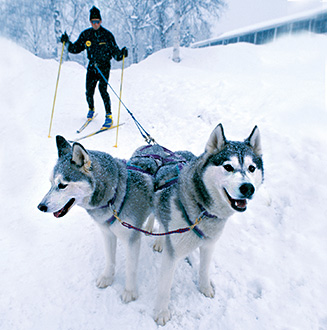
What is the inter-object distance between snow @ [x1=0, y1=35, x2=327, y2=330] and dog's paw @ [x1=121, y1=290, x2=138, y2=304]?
0.05m

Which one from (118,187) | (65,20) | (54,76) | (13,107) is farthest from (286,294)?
(65,20)

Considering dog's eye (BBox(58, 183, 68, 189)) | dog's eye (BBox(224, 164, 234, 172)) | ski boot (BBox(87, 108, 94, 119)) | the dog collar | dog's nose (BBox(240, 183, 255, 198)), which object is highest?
dog's eye (BBox(224, 164, 234, 172))

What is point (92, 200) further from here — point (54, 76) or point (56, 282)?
point (54, 76)

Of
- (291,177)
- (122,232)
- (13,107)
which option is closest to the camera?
(122,232)

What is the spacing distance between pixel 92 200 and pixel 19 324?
113cm

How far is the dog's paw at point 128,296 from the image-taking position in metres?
1.88

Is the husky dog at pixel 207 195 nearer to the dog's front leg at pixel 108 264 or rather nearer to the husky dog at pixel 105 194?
the husky dog at pixel 105 194

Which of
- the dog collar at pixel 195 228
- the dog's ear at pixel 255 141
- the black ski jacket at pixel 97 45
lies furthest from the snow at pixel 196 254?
the black ski jacket at pixel 97 45

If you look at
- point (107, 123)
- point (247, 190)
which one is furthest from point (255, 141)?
point (107, 123)

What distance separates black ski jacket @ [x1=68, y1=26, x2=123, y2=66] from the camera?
488cm

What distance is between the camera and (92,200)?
5.53ft

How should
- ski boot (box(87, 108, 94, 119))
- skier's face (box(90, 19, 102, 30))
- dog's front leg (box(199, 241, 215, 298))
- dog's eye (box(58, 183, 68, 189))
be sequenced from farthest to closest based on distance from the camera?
1. ski boot (box(87, 108, 94, 119))
2. skier's face (box(90, 19, 102, 30))
3. dog's front leg (box(199, 241, 215, 298))
4. dog's eye (box(58, 183, 68, 189))

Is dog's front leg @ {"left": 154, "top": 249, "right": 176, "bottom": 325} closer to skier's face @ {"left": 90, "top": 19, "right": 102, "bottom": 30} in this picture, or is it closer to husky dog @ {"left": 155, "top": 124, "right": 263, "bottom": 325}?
husky dog @ {"left": 155, "top": 124, "right": 263, "bottom": 325}

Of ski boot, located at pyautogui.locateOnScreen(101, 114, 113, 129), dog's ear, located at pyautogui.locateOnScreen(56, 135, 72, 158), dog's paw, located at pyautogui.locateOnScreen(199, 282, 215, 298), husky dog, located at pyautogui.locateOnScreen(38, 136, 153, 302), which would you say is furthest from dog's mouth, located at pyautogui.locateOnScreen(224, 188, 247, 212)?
ski boot, located at pyautogui.locateOnScreen(101, 114, 113, 129)
